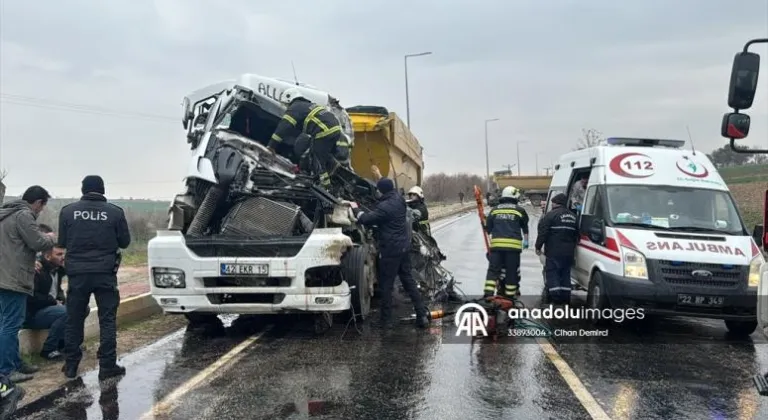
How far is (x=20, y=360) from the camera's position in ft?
18.2

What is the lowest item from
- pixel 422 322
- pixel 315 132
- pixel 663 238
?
pixel 422 322

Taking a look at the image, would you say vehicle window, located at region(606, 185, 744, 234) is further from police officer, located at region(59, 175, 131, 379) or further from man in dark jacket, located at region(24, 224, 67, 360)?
man in dark jacket, located at region(24, 224, 67, 360)

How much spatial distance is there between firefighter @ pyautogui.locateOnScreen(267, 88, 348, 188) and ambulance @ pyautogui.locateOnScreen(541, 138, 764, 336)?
3.31m

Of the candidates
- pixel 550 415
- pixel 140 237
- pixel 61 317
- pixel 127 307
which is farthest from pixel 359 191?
pixel 140 237

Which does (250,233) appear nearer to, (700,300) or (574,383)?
(574,383)

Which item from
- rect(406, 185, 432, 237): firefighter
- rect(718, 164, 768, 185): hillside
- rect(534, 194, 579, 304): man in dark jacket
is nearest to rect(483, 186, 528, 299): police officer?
rect(534, 194, 579, 304): man in dark jacket

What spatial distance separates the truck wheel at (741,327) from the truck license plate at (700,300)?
2.04 ft

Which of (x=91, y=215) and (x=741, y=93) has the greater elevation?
(x=741, y=93)

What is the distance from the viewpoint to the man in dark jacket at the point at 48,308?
5977mm

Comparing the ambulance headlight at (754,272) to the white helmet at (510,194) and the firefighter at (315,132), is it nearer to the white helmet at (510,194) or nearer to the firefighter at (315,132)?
the white helmet at (510,194)

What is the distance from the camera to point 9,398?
4.73 metres

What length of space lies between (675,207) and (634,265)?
1270 mm

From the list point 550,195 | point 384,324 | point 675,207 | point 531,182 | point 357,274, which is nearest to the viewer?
point 357,274

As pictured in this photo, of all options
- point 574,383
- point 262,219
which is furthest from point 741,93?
point 262,219
